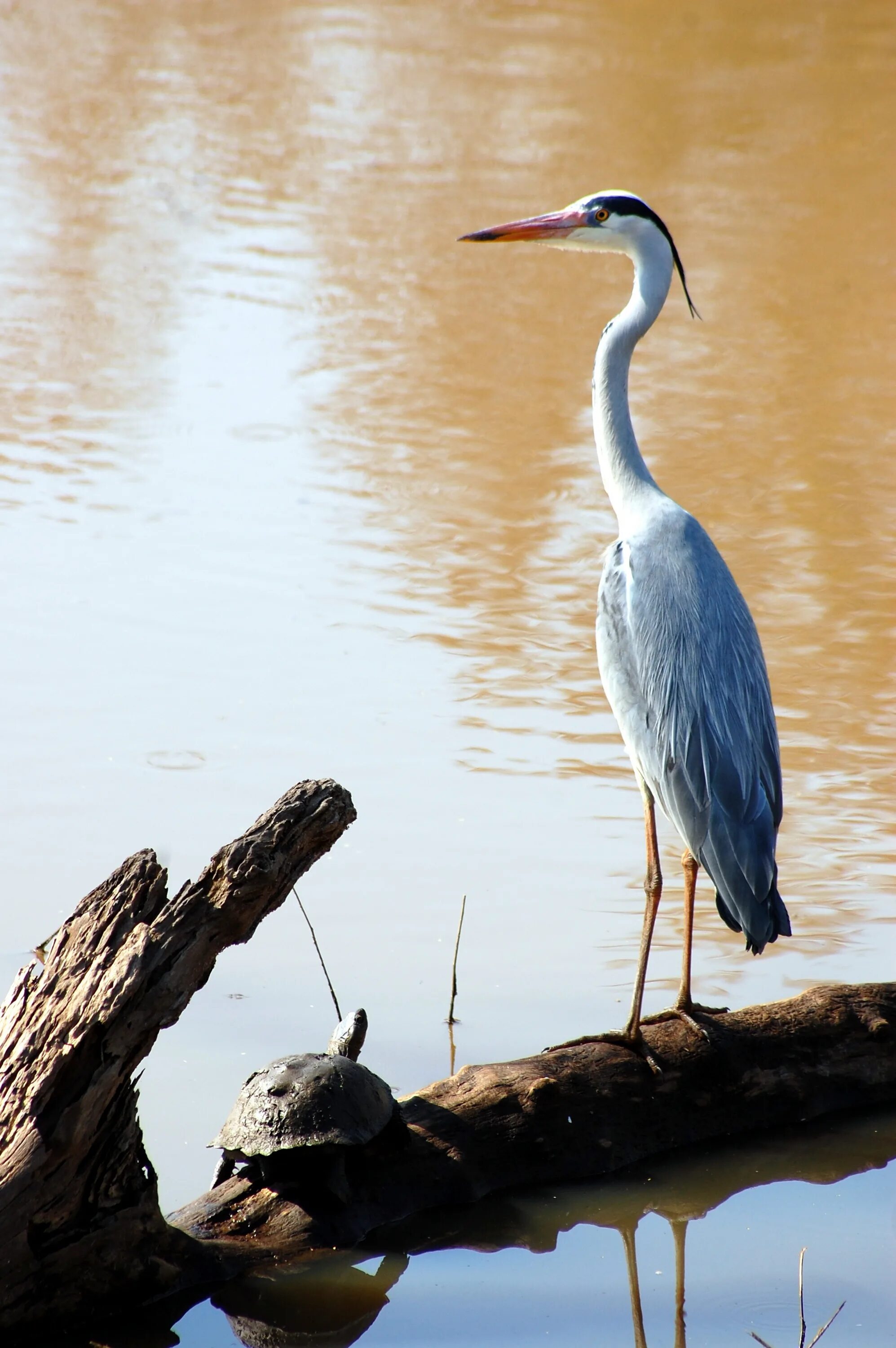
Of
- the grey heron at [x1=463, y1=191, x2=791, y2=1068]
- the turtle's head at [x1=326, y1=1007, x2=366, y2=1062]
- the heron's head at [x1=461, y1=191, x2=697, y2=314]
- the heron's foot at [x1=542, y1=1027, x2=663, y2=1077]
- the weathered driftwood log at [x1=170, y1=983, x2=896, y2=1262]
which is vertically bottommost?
the weathered driftwood log at [x1=170, y1=983, x2=896, y2=1262]

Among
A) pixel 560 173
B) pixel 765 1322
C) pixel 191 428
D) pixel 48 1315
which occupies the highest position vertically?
pixel 560 173

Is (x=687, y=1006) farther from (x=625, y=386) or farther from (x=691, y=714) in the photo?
(x=625, y=386)

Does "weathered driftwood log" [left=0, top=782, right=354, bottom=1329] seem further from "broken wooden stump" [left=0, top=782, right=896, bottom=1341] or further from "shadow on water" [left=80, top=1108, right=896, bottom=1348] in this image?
"shadow on water" [left=80, top=1108, right=896, bottom=1348]

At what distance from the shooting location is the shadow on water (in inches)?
142

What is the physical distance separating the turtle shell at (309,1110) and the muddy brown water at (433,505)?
1.13ft

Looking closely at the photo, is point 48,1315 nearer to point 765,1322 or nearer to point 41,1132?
point 41,1132

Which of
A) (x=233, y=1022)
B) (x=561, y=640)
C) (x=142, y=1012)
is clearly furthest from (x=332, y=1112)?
(x=561, y=640)

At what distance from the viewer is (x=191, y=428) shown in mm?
11039

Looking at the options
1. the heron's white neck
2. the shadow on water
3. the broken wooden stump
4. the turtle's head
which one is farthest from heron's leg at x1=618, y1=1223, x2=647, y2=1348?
the heron's white neck

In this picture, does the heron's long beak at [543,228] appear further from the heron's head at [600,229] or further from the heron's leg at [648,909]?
the heron's leg at [648,909]

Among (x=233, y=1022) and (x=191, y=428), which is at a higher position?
(x=191, y=428)

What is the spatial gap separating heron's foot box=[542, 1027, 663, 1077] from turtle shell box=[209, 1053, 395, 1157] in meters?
0.59

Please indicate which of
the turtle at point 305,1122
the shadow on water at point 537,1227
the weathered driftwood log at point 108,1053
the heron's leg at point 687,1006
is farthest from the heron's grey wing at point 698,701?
the weathered driftwood log at point 108,1053

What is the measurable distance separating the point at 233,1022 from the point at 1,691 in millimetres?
2772
